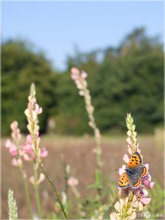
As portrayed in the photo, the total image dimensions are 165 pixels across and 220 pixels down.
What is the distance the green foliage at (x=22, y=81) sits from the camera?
2444cm

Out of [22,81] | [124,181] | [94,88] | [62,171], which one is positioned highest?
[22,81]

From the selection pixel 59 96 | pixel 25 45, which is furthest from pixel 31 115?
pixel 25 45

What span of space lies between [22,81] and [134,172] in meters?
23.7

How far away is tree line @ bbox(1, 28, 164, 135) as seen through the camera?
23.6m

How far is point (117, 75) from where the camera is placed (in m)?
24.0

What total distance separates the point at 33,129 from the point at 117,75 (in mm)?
22781

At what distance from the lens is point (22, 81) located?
80.5 ft

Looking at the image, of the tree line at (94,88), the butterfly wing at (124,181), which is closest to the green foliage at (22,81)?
the tree line at (94,88)

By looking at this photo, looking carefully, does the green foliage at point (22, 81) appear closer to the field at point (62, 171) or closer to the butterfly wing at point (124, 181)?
the field at point (62, 171)

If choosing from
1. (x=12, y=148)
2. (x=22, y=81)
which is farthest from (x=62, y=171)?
(x=22, y=81)

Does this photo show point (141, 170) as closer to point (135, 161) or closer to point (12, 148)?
point (135, 161)

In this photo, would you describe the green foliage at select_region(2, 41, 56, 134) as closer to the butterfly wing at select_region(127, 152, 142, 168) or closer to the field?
the field

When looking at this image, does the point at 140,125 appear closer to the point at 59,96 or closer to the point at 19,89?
the point at 59,96

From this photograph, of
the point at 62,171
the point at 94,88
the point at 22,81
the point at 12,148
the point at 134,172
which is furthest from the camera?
the point at 22,81
